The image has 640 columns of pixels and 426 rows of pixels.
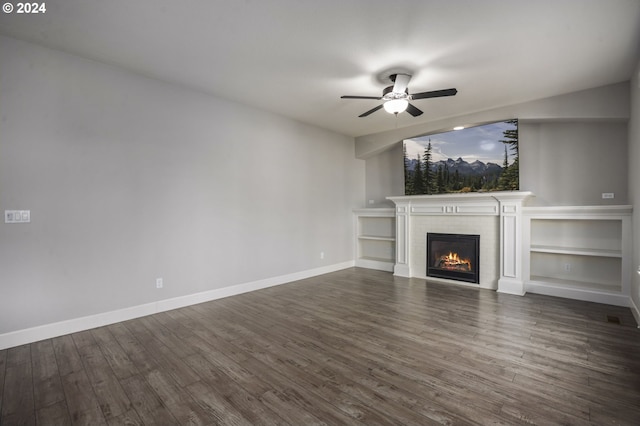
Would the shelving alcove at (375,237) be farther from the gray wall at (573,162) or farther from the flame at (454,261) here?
the gray wall at (573,162)

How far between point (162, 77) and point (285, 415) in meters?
3.89

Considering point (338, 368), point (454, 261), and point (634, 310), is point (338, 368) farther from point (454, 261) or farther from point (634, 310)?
point (634, 310)

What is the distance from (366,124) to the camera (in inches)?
226

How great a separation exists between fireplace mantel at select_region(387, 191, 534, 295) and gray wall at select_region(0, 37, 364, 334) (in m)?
2.21

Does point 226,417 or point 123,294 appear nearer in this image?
point 226,417

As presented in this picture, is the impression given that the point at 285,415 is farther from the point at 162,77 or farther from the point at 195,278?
the point at 162,77

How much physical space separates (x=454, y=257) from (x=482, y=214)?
90cm

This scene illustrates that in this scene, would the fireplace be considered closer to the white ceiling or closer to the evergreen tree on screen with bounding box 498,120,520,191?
the evergreen tree on screen with bounding box 498,120,520,191

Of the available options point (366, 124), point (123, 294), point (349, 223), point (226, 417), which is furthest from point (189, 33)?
point (349, 223)

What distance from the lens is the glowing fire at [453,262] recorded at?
16.7 ft

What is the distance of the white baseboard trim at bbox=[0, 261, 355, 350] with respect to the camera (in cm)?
284

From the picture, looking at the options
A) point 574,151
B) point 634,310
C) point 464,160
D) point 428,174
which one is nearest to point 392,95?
point 464,160

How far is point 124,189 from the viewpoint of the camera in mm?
3471

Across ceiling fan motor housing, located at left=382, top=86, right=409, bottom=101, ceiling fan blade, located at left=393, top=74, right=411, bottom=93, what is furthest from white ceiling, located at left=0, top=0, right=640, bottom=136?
ceiling fan motor housing, located at left=382, top=86, right=409, bottom=101
